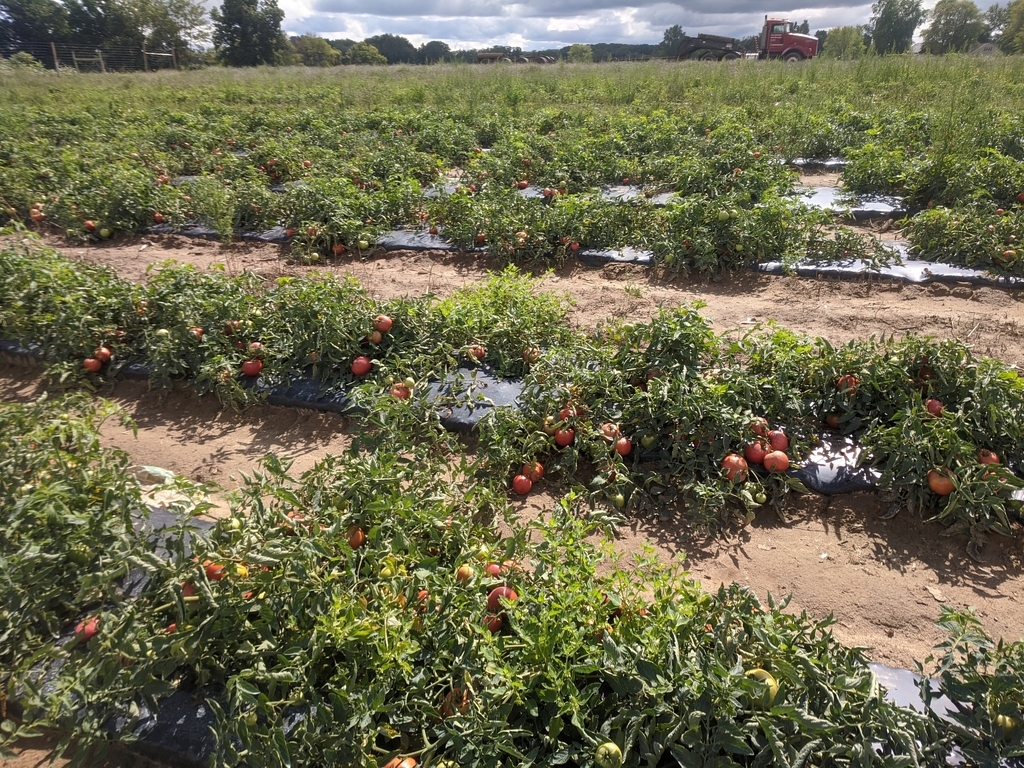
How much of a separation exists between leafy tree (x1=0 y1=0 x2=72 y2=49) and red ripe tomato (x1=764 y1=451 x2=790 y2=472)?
47623 mm

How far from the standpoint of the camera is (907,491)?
2818mm

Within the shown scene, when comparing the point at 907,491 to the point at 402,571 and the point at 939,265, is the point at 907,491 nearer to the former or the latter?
the point at 402,571

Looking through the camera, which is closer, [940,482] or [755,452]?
[940,482]

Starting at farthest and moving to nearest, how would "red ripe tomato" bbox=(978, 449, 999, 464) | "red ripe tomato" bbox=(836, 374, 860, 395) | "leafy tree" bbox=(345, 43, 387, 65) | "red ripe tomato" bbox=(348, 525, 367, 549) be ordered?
1. "leafy tree" bbox=(345, 43, 387, 65)
2. "red ripe tomato" bbox=(836, 374, 860, 395)
3. "red ripe tomato" bbox=(978, 449, 999, 464)
4. "red ripe tomato" bbox=(348, 525, 367, 549)

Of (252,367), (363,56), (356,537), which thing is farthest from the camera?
(363,56)

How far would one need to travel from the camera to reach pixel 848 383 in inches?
124

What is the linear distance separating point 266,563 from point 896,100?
13409mm

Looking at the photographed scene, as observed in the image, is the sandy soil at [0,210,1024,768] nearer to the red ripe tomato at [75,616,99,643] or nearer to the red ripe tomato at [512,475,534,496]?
the red ripe tomato at [512,475,534,496]

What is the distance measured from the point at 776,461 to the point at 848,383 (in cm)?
70

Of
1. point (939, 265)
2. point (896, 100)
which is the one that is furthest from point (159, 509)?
point (896, 100)

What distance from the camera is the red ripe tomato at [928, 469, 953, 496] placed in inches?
105

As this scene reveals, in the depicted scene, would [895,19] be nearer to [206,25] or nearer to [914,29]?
[914,29]

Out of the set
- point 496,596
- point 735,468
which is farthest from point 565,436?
point 496,596

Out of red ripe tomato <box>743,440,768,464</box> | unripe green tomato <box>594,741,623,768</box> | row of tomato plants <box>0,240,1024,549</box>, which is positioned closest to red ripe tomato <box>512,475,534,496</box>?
row of tomato plants <box>0,240,1024,549</box>
